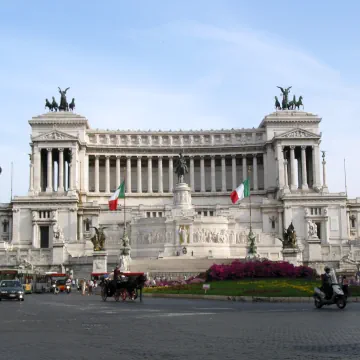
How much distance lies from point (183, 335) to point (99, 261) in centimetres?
5845

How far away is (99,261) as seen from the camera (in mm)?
79062

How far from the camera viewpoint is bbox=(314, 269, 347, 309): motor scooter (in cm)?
3234

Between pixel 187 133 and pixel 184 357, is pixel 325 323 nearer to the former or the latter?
pixel 184 357

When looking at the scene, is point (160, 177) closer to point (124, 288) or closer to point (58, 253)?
point (58, 253)

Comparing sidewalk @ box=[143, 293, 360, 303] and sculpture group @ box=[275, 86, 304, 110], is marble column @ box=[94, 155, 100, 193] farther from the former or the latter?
sidewalk @ box=[143, 293, 360, 303]

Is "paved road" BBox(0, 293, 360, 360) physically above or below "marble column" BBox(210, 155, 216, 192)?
below

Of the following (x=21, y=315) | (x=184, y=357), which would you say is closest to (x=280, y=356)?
(x=184, y=357)

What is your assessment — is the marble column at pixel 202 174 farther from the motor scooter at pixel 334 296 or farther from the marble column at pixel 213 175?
the motor scooter at pixel 334 296

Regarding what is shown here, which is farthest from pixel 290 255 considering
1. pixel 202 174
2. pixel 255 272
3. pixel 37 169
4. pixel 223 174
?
pixel 37 169

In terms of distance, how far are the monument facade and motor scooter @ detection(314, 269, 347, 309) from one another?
5145 cm

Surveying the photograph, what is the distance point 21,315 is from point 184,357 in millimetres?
16369

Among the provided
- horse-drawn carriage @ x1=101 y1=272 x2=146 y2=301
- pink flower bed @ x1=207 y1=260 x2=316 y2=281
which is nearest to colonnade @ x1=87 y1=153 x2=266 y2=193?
pink flower bed @ x1=207 y1=260 x2=316 y2=281

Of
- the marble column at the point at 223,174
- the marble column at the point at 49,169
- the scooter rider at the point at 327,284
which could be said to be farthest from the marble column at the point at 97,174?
the scooter rider at the point at 327,284

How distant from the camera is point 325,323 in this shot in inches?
974
